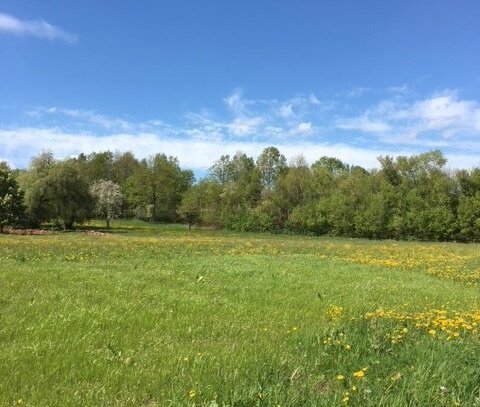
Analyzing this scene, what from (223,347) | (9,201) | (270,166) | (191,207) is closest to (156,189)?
(191,207)

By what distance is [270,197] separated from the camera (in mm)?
98125

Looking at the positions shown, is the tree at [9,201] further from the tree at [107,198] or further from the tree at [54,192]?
the tree at [107,198]

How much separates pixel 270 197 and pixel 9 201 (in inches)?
1972

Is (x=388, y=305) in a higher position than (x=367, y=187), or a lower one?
lower

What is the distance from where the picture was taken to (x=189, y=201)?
105 meters

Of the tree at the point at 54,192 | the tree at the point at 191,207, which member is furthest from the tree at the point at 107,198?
the tree at the point at 54,192

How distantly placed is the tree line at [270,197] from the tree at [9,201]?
0.13 m

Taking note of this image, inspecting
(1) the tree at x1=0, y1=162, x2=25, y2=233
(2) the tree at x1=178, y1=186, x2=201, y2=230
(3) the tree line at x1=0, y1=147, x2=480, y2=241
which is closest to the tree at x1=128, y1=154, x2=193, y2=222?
(3) the tree line at x1=0, y1=147, x2=480, y2=241

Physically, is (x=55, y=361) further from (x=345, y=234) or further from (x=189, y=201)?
(x=189, y=201)

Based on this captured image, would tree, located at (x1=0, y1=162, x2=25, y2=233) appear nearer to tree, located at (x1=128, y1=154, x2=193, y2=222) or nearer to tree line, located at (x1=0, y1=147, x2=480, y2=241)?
tree line, located at (x1=0, y1=147, x2=480, y2=241)

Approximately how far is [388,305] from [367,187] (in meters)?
81.9

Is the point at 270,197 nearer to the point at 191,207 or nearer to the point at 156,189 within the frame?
the point at 191,207

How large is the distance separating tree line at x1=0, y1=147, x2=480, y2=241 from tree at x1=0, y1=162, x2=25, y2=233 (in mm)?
127

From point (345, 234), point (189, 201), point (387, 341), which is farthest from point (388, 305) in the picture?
point (189, 201)
